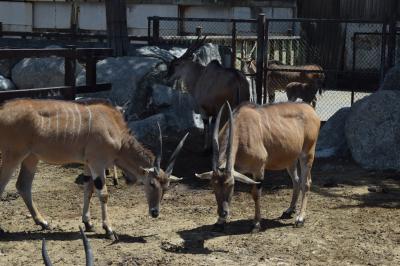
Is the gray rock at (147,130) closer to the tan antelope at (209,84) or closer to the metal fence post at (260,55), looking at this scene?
the tan antelope at (209,84)

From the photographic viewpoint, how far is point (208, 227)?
6652 mm

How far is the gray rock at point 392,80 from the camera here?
33.5 ft

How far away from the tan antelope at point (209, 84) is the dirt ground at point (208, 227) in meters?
1.79

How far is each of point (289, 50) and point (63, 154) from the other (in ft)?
39.3

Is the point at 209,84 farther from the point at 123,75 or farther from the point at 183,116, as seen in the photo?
the point at 123,75

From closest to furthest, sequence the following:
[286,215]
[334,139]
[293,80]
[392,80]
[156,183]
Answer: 1. [156,183]
2. [286,215]
3. [334,139]
4. [392,80]
5. [293,80]

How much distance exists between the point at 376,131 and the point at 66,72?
3.90 metres

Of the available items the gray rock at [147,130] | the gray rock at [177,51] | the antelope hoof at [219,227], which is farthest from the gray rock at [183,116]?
the antelope hoof at [219,227]

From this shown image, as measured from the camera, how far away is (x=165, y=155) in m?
9.38

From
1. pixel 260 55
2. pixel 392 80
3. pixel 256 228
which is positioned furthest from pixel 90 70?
pixel 392 80

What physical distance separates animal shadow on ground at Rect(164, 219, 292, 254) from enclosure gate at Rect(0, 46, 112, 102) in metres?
2.69

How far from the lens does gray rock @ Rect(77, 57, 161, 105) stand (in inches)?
420

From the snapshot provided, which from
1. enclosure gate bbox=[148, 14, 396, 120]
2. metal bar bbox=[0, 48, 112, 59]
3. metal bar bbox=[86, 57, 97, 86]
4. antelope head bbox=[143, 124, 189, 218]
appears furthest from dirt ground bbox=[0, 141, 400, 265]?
enclosure gate bbox=[148, 14, 396, 120]

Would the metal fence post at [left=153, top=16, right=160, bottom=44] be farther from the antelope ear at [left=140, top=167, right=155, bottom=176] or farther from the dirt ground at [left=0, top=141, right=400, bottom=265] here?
the antelope ear at [left=140, top=167, right=155, bottom=176]
